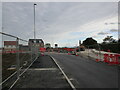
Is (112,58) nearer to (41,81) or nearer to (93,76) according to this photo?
(93,76)

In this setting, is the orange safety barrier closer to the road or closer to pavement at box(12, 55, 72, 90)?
the road

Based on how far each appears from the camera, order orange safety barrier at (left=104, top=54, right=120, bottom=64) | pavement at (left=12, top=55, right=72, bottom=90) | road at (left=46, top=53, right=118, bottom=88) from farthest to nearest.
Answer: orange safety barrier at (left=104, top=54, right=120, bottom=64)
road at (left=46, top=53, right=118, bottom=88)
pavement at (left=12, top=55, right=72, bottom=90)

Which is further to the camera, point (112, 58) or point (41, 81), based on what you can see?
point (112, 58)

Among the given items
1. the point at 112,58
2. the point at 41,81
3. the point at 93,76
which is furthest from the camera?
the point at 112,58

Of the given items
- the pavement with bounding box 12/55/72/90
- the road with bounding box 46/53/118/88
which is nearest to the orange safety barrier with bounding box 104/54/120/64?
the road with bounding box 46/53/118/88

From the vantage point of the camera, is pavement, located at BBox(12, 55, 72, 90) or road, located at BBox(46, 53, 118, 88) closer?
pavement, located at BBox(12, 55, 72, 90)

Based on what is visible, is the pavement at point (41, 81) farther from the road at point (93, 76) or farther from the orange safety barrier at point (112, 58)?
the orange safety barrier at point (112, 58)

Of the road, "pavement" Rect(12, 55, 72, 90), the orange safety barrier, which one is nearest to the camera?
"pavement" Rect(12, 55, 72, 90)

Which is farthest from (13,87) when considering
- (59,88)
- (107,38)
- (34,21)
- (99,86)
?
(107,38)

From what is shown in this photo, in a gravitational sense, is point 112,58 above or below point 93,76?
above

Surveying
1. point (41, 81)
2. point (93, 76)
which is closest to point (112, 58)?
point (93, 76)

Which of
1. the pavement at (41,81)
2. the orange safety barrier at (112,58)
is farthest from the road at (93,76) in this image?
the orange safety barrier at (112,58)

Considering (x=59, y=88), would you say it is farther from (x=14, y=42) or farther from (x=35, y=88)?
(x=14, y=42)

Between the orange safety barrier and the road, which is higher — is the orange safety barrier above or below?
above
